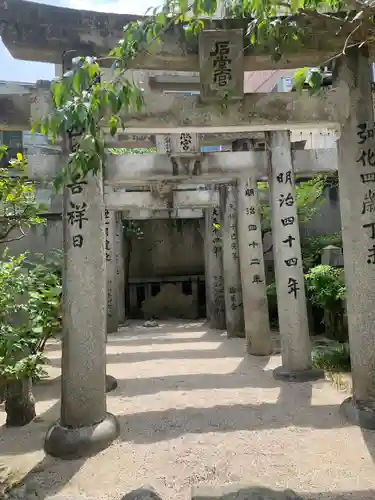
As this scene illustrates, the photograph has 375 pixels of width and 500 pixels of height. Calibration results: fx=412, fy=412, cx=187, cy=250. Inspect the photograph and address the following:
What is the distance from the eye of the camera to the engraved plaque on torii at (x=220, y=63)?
12.7 feet

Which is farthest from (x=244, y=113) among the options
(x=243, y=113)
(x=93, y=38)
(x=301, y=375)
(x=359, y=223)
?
(x=301, y=375)

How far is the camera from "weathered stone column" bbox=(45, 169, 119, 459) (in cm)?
366

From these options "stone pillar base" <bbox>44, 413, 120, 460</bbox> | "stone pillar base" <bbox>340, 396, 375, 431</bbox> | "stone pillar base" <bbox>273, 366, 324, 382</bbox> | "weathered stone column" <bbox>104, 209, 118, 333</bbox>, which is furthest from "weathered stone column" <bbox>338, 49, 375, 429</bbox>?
"weathered stone column" <bbox>104, 209, 118, 333</bbox>

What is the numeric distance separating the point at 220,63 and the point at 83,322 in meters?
2.73

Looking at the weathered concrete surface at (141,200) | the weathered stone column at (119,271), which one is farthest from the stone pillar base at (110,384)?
the weathered stone column at (119,271)

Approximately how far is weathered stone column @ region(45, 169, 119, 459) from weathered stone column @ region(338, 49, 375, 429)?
7.78ft

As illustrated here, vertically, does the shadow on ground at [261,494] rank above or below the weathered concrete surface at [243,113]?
below

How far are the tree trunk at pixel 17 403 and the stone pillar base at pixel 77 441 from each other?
2.48 feet

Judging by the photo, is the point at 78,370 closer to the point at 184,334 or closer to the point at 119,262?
the point at 184,334

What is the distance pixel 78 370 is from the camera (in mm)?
3711

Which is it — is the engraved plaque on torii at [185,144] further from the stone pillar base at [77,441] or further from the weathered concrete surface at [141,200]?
the stone pillar base at [77,441]

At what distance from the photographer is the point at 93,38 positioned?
4.07 m

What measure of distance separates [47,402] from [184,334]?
18.7 feet

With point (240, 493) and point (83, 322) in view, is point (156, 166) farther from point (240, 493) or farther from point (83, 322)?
point (240, 493)
